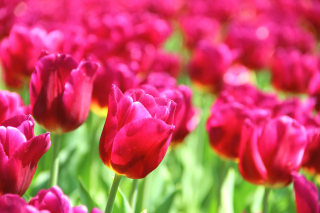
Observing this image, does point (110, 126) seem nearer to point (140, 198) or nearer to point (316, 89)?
point (140, 198)

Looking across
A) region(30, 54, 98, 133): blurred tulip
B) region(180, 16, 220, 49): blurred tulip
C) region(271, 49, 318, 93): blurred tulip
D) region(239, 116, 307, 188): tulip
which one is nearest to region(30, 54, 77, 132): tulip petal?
region(30, 54, 98, 133): blurred tulip

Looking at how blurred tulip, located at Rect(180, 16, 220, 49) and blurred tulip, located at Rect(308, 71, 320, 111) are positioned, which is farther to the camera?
blurred tulip, located at Rect(180, 16, 220, 49)

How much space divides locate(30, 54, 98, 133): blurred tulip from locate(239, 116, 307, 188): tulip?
351mm

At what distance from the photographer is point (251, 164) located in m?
0.90

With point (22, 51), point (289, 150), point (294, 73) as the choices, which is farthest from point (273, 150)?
point (294, 73)

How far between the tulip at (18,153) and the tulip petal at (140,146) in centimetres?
12

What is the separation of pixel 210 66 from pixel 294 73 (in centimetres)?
37

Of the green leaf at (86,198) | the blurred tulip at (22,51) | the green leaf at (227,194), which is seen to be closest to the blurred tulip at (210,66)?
the green leaf at (227,194)

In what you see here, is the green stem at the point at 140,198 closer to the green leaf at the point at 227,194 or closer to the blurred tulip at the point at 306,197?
the green leaf at the point at 227,194

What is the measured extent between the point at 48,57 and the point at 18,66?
548 mm

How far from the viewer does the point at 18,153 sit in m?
0.60

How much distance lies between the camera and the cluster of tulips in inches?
26.3

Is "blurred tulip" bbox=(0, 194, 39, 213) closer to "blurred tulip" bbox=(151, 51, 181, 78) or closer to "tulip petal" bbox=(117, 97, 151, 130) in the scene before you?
"tulip petal" bbox=(117, 97, 151, 130)

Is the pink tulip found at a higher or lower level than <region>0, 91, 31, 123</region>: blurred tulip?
higher
